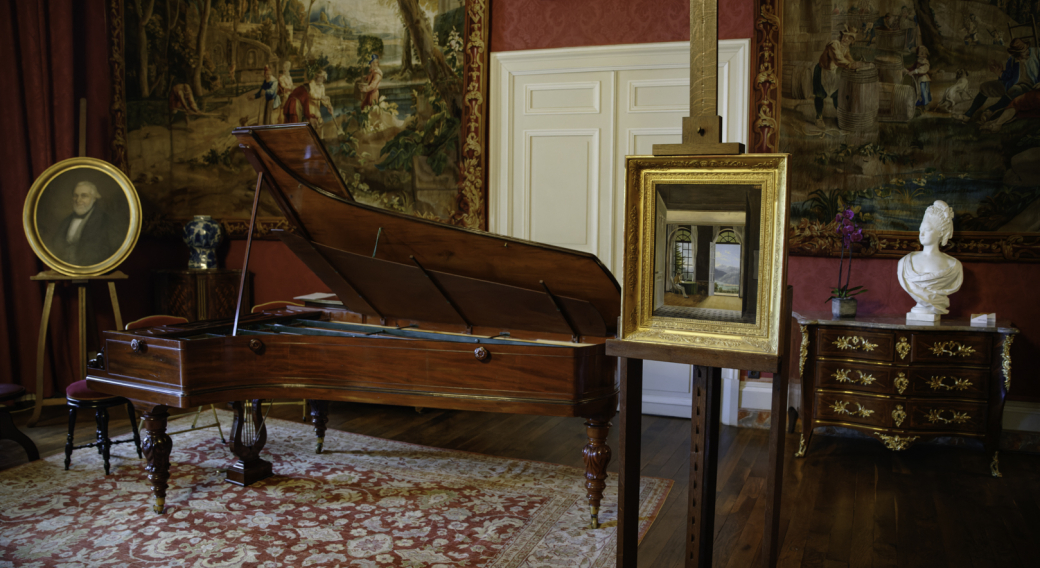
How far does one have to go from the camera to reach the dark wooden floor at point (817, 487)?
115 inches

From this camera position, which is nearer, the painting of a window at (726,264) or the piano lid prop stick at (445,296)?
the painting of a window at (726,264)

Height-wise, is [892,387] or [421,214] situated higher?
[421,214]

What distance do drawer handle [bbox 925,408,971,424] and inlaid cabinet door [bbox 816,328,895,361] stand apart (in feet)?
1.27

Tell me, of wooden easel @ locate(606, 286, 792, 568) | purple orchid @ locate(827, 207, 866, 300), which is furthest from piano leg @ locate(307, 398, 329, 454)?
purple orchid @ locate(827, 207, 866, 300)

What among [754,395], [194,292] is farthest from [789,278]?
[194,292]

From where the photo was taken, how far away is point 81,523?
308cm

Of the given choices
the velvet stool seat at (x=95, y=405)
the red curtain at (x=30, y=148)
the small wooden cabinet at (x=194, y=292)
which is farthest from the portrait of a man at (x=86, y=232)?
the velvet stool seat at (x=95, y=405)

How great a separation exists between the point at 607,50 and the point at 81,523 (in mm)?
4295

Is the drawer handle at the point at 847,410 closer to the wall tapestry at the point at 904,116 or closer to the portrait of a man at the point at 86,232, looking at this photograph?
the wall tapestry at the point at 904,116

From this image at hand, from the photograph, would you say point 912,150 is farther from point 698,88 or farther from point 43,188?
point 43,188

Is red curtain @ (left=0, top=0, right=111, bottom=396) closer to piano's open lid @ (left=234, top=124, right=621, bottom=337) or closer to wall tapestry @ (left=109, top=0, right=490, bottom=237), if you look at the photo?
wall tapestry @ (left=109, top=0, right=490, bottom=237)

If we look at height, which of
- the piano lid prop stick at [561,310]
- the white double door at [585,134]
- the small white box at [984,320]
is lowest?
the small white box at [984,320]

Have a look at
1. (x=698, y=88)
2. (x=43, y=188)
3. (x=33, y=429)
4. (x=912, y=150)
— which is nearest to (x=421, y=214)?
(x=43, y=188)

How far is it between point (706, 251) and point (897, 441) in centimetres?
292
